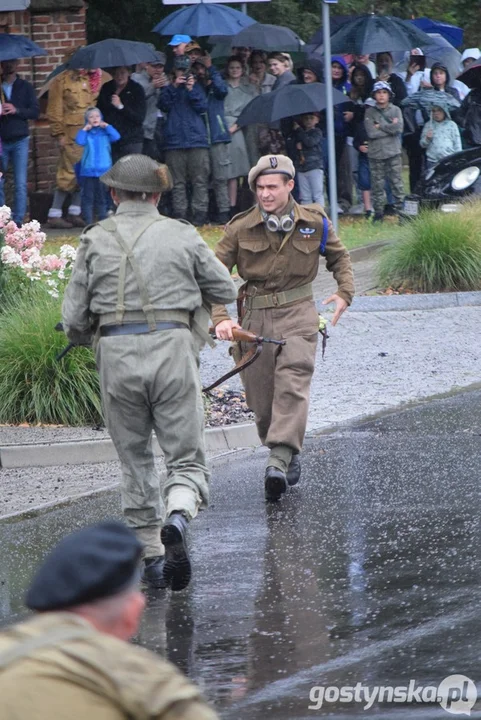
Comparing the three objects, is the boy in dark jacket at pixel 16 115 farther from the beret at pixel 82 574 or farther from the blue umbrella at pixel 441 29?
the beret at pixel 82 574

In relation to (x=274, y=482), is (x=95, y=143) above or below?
above

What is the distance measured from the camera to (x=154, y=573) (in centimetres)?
633

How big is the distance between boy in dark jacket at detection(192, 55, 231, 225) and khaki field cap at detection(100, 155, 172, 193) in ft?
36.7

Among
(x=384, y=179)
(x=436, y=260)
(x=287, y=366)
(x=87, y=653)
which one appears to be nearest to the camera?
(x=87, y=653)

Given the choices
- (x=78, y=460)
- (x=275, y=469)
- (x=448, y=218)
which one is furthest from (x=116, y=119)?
(x=275, y=469)

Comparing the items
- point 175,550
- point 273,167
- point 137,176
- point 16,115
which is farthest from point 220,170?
point 175,550

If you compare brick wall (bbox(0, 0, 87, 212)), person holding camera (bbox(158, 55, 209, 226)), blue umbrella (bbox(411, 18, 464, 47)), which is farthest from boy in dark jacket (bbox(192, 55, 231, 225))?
blue umbrella (bbox(411, 18, 464, 47))

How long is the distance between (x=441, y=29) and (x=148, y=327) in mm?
21056

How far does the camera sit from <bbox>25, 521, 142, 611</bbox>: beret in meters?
2.59

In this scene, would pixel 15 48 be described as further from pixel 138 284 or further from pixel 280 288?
pixel 138 284

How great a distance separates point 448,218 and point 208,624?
9.46 m

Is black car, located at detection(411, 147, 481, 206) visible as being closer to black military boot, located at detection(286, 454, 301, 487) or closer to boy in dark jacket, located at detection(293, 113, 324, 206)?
boy in dark jacket, located at detection(293, 113, 324, 206)

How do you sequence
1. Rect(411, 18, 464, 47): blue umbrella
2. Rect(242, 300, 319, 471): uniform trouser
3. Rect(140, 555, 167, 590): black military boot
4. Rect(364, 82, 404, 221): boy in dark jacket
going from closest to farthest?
Rect(140, 555, 167, 590): black military boot < Rect(242, 300, 319, 471): uniform trouser < Rect(364, 82, 404, 221): boy in dark jacket < Rect(411, 18, 464, 47): blue umbrella

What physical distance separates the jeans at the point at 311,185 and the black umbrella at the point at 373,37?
2.32 m
